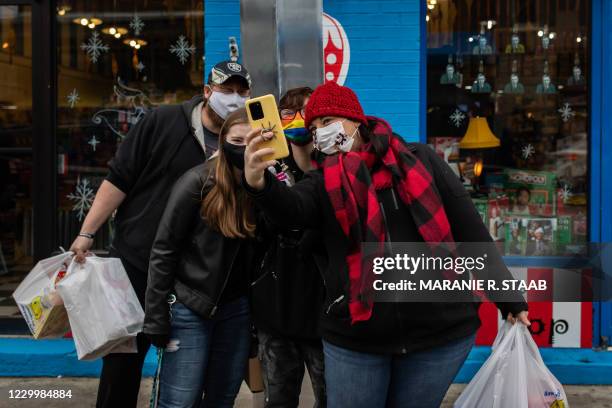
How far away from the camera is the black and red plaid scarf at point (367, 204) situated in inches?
97.1

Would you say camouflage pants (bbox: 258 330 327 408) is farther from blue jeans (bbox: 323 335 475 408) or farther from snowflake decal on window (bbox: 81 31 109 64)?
snowflake decal on window (bbox: 81 31 109 64)

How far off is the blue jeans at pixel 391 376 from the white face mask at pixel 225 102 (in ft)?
3.84

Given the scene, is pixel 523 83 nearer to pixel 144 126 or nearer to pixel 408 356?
pixel 144 126

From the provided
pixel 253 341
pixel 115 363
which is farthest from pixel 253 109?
pixel 115 363

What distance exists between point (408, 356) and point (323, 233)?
521 mm

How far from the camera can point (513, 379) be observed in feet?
9.30

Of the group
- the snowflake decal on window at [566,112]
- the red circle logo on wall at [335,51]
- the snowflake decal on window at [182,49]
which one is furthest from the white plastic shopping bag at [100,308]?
the snowflake decal on window at [566,112]

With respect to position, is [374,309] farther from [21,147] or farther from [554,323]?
[21,147]

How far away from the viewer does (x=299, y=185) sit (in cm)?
255

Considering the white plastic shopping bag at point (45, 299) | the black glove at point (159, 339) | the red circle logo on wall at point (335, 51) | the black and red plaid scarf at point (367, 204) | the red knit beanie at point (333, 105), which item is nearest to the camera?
the black and red plaid scarf at point (367, 204)

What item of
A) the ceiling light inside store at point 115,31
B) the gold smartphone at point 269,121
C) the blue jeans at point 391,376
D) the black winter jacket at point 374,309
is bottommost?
the blue jeans at point 391,376

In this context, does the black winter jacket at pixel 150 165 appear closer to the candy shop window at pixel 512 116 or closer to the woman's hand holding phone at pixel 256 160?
the woman's hand holding phone at pixel 256 160

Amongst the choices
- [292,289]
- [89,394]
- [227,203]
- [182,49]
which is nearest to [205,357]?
[292,289]

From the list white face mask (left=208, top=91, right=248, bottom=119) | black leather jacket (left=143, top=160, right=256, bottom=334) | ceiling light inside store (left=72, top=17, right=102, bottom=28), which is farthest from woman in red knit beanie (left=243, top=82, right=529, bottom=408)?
ceiling light inside store (left=72, top=17, right=102, bottom=28)
